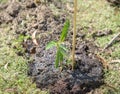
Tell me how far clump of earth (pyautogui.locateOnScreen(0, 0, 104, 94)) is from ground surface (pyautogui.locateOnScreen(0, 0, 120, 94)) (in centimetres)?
3

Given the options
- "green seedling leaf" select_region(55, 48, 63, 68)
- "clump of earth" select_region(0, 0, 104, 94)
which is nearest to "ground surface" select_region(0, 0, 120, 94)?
"clump of earth" select_region(0, 0, 104, 94)

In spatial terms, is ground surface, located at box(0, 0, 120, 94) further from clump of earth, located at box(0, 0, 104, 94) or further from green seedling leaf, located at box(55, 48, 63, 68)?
green seedling leaf, located at box(55, 48, 63, 68)

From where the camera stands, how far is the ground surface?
2.45 meters

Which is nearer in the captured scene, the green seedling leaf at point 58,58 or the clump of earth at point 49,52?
the green seedling leaf at point 58,58

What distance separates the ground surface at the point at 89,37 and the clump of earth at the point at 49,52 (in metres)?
0.03

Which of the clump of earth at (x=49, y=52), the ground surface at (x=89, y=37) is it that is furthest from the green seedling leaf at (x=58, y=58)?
the ground surface at (x=89, y=37)

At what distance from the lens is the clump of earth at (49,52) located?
2.41m

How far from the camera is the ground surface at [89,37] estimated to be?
245 cm

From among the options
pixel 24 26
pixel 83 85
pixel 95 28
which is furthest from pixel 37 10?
pixel 83 85

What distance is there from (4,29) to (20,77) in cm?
71

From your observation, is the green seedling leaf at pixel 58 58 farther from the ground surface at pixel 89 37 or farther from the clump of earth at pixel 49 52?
the ground surface at pixel 89 37

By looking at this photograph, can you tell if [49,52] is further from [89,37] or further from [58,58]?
[89,37]

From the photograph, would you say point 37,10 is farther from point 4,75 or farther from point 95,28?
point 4,75

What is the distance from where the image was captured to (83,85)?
7.86 feet
